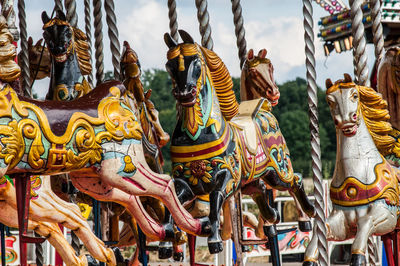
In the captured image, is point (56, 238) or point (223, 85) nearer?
point (223, 85)

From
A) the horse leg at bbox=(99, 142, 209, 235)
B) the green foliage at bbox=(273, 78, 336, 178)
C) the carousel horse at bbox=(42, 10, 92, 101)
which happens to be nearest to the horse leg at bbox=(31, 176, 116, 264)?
the carousel horse at bbox=(42, 10, 92, 101)

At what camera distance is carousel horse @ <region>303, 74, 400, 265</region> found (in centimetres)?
347

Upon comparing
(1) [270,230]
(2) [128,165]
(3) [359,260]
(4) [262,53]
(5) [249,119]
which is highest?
(4) [262,53]

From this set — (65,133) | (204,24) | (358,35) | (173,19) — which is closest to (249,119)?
(204,24)

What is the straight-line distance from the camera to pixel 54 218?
333 centimetres

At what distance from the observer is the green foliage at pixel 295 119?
23.6 metres

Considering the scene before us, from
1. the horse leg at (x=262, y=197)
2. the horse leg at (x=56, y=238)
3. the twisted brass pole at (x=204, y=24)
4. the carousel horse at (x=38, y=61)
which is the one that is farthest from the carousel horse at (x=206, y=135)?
the carousel horse at (x=38, y=61)

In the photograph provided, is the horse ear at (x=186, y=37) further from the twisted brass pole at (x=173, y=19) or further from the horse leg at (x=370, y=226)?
the horse leg at (x=370, y=226)

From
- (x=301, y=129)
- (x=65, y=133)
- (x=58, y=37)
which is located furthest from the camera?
(x=301, y=129)

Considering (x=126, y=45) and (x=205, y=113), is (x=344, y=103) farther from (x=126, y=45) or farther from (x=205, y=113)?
(x=126, y=45)

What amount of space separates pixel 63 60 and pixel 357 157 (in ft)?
5.08

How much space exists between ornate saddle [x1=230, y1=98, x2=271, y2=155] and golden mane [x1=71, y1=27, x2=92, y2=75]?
2.61 ft

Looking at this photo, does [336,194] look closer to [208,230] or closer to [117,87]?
[208,230]

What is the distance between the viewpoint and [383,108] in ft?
12.1
